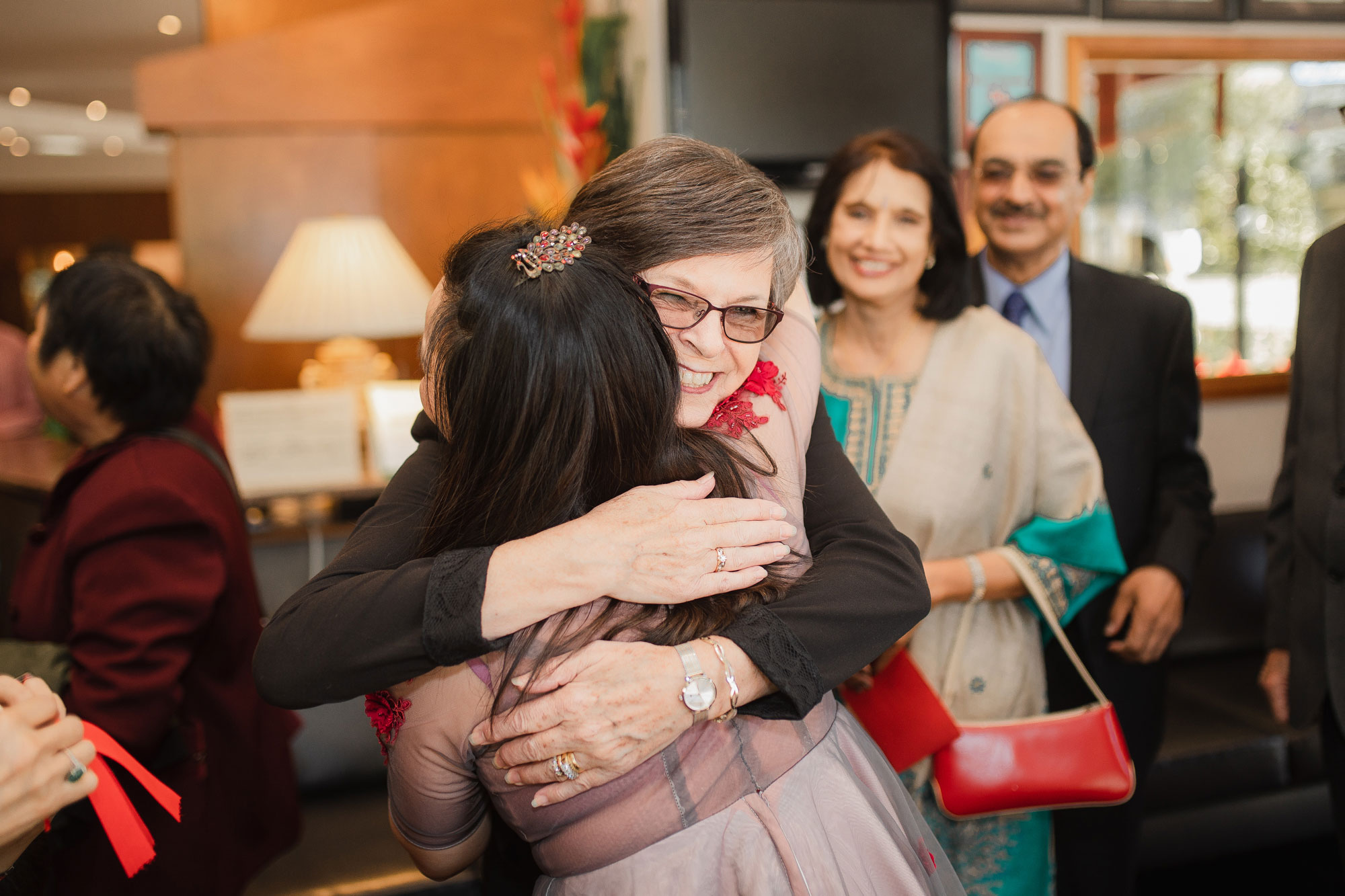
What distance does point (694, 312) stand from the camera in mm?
1129

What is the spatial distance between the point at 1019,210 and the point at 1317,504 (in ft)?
2.61

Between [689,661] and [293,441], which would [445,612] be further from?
[293,441]

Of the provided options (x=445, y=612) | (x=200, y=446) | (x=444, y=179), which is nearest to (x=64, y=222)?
(x=444, y=179)

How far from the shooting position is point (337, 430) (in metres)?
3.15

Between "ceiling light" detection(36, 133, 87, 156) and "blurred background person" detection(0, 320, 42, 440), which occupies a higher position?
"ceiling light" detection(36, 133, 87, 156)

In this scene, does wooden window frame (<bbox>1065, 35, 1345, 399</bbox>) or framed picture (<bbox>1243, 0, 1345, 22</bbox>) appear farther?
framed picture (<bbox>1243, 0, 1345, 22</bbox>)

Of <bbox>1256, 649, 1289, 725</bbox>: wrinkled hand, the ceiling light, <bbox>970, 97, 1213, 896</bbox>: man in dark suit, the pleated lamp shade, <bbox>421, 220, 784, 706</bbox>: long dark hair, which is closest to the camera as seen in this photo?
<bbox>421, 220, 784, 706</bbox>: long dark hair

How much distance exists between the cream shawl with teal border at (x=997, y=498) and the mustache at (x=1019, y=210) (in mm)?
414

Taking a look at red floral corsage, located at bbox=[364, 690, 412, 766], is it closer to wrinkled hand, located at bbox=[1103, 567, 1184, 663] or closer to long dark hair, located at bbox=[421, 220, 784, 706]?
long dark hair, located at bbox=[421, 220, 784, 706]

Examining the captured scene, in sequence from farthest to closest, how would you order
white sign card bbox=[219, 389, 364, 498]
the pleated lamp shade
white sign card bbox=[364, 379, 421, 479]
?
the pleated lamp shade, white sign card bbox=[364, 379, 421, 479], white sign card bbox=[219, 389, 364, 498]

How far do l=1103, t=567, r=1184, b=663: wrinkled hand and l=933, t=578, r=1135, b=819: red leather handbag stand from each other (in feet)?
1.24

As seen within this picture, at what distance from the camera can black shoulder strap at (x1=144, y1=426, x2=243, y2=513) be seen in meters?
1.78

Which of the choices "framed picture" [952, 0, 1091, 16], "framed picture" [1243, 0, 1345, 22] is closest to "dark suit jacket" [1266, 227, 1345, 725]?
"framed picture" [952, 0, 1091, 16]

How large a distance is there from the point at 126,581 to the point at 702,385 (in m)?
1.04
